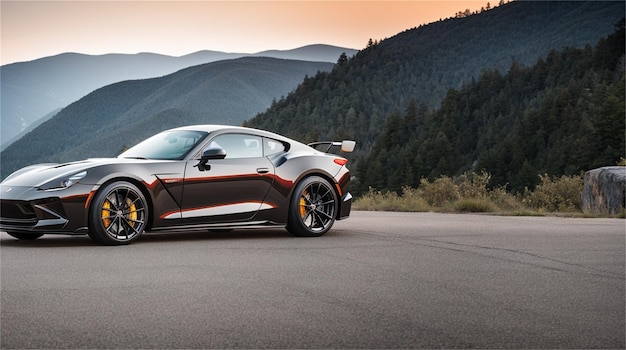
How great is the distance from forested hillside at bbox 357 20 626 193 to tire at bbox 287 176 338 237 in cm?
9019

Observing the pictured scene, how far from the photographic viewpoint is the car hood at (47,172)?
10.1 metres

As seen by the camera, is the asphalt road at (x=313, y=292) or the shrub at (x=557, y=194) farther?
the shrub at (x=557, y=194)

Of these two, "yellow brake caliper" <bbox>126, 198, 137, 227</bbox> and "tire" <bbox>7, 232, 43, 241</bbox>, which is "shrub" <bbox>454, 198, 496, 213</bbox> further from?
"tire" <bbox>7, 232, 43, 241</bbox>

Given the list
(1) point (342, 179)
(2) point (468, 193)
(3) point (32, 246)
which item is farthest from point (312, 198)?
(2) point (468, 193)

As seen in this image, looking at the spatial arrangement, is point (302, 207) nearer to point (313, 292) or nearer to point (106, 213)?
point (106, 213)

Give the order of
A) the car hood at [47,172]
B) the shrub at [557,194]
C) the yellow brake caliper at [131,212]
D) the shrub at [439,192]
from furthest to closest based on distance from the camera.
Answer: the shrub at [557,194]
the shrub at [439,192]
the yellow brake caliper at [131,212]
the car hood at [47,172]

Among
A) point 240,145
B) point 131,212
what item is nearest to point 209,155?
point 240,145

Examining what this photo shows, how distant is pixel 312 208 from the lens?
463 inches

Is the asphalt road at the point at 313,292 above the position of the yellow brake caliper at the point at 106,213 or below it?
below

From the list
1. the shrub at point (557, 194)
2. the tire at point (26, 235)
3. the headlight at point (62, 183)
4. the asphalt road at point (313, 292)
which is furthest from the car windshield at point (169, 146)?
the shrub at point (557, 194)

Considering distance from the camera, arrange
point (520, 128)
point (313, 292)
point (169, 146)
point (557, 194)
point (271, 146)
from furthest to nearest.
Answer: point (520, 128) < point (557, 194) < point (271, 146) < point (169, 146) < point (313, 292)

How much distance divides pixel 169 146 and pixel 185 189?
85 centimetres

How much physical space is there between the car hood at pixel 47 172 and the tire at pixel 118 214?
40 centimetres

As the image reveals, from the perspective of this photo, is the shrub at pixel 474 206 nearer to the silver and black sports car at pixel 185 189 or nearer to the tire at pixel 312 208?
the silver and black sports car at pixel 185 189
